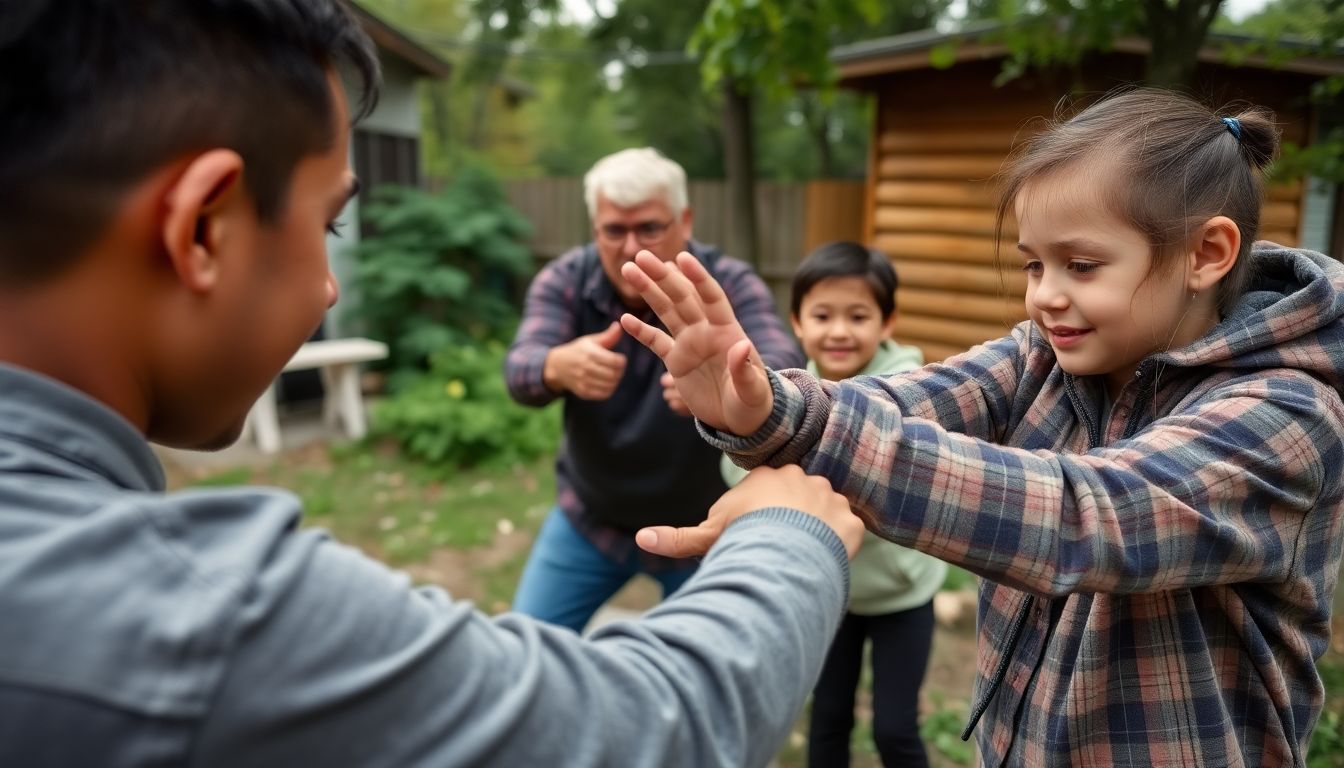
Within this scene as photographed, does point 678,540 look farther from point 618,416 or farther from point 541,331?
point 541,331

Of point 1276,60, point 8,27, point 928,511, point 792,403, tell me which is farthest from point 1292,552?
point 1276,60

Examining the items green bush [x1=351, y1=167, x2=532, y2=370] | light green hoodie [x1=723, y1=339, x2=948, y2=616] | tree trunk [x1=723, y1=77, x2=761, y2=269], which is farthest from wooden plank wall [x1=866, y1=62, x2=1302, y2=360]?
light green hoodie [x1=723, y1=339, x2=948, y2=616]

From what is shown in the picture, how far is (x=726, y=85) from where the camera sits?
10.9 metres

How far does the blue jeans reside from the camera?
3279 mm

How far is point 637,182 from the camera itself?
10.5ft

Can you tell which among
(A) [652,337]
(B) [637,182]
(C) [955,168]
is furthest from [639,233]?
(C) [955,168]

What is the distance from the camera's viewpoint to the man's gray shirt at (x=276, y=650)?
2.19 ft

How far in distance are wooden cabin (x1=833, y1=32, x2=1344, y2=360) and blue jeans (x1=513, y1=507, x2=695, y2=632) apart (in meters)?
4.61

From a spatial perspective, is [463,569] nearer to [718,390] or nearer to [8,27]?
[718,390]

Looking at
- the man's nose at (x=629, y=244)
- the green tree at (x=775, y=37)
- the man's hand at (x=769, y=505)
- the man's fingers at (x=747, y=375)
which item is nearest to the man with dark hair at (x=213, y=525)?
the man's hand at (x=769, y=505)

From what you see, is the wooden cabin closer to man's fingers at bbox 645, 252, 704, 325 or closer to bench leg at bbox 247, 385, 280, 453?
bench leg at bbox 247, 385, 280, 453

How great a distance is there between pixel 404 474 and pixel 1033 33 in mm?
5359

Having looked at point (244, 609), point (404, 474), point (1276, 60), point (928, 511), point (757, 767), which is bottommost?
point (404, 474)

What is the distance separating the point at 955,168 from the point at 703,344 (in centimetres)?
730
